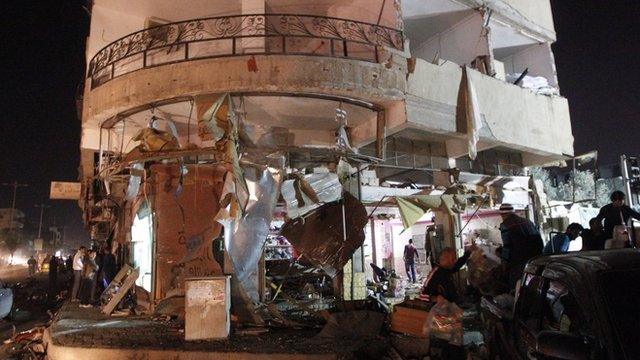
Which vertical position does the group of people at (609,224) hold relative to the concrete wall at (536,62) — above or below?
below

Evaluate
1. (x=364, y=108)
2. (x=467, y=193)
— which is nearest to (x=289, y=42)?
(x=364, y=108)

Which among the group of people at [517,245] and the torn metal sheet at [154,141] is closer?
the group of people at [517,245]

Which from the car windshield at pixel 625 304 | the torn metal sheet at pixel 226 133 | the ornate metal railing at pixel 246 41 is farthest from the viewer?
the ornate metal railing at pixel 246 41

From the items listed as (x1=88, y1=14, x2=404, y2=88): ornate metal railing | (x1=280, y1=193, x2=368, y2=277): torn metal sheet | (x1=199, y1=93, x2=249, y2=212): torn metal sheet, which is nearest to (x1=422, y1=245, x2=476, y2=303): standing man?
(x1=280, y1=193, x2=368, y2=277): torn metal sheet

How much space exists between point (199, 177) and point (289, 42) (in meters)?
4.21

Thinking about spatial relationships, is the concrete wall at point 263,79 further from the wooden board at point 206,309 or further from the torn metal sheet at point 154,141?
the wooden board at point 206,309

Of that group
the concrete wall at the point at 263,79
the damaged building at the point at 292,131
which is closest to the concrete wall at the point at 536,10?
the damaged building at the point at 292,131

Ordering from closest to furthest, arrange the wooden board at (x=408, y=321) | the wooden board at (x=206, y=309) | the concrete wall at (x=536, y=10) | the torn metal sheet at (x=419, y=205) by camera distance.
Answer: the wooden board at (x=408, y=321), the wooden board at (x=206, y=309), the torn metal sheet at (x=419, y=205), the concrete wall at (x=536, y=10)

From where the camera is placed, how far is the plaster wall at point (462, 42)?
41.0 ft

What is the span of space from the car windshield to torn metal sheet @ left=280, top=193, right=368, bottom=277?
244 inches

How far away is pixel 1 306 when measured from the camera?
37.1 feet

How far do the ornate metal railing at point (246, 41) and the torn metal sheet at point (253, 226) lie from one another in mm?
2746

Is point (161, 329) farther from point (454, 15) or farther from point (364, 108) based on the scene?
point (454, 15)

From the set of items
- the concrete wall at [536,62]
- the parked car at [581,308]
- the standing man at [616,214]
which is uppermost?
the concrete wall at [536,62]
